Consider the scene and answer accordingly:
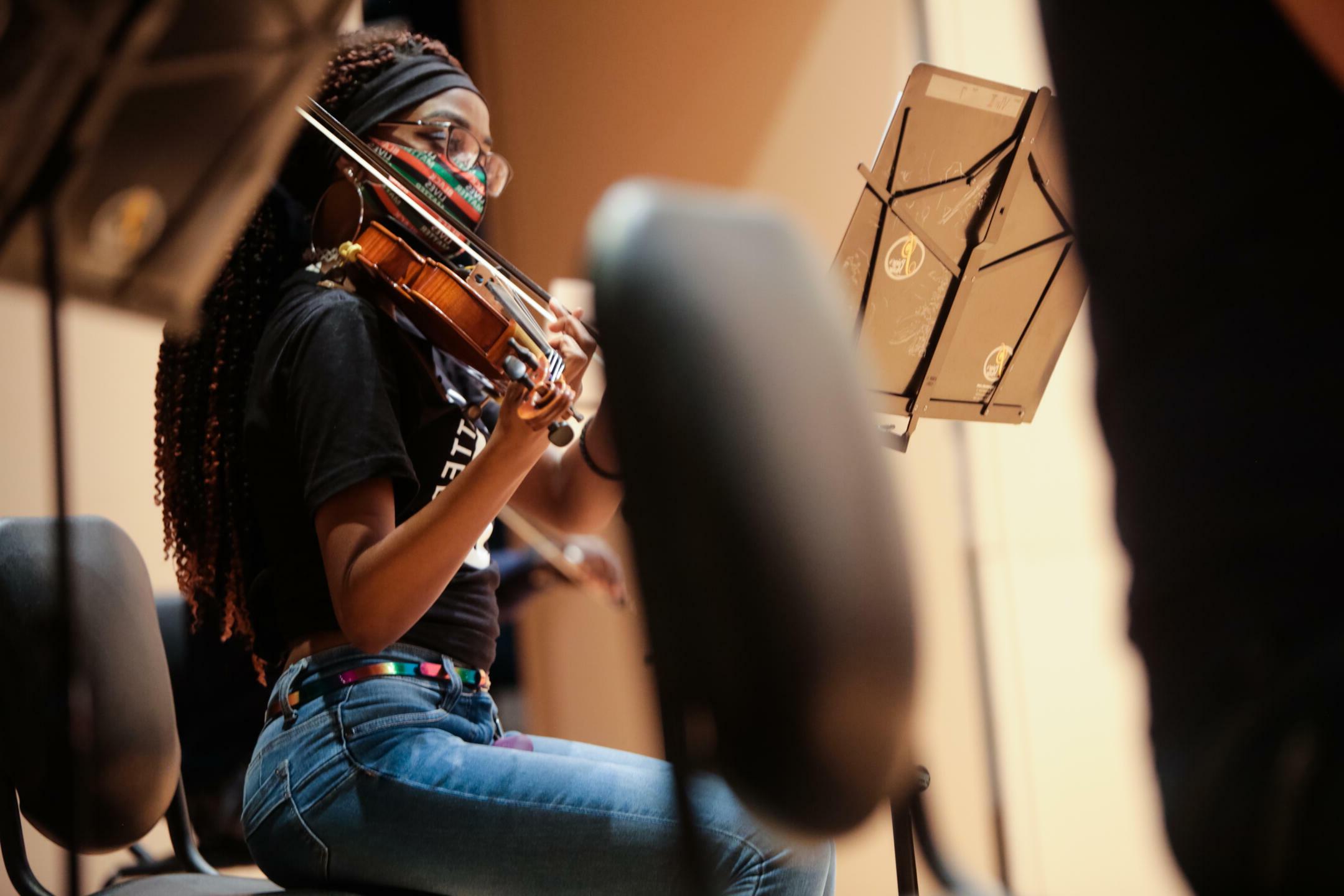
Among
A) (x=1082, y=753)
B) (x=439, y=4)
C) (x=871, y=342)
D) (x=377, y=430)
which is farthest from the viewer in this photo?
(x=439, y=4)

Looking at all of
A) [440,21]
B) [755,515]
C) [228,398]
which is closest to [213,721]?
[228,398]

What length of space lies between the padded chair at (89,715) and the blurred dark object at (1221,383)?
2.34ft

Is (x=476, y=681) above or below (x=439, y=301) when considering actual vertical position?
below

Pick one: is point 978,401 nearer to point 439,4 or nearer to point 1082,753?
point 1082,753

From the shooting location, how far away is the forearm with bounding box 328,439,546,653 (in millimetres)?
924

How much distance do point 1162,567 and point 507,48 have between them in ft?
8.36

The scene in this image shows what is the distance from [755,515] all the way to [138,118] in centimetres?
55

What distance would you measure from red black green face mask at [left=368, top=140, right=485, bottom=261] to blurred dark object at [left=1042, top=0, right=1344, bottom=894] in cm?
78

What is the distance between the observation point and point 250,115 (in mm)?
761

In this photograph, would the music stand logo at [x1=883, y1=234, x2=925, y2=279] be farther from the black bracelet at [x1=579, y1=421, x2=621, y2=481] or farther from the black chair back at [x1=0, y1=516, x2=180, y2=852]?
the black chair back at [x1=0, y1=516, x2=180, y2=852]

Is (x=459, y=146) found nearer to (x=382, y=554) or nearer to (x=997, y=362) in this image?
(x=382, y=554)

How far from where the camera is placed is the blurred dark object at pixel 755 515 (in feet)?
1.27

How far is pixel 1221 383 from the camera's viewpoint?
1.50 feet

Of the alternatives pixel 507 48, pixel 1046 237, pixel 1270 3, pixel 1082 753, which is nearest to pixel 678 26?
pixel 507 48
